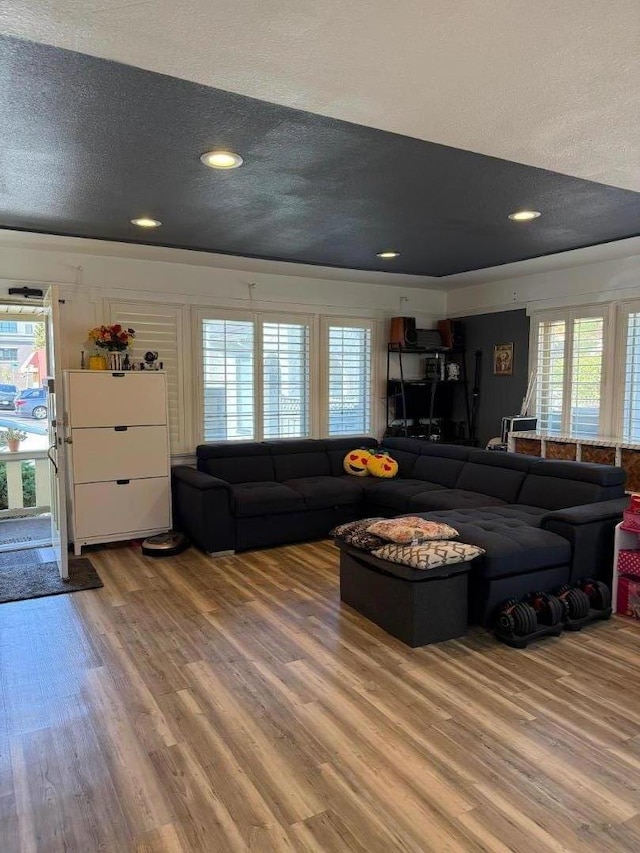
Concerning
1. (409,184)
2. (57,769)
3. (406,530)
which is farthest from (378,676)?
(409,184)

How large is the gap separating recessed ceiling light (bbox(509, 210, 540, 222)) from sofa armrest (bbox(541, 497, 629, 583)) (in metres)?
1.91

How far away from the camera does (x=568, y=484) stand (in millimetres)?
4293

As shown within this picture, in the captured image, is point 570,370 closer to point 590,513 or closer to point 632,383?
point 632,383

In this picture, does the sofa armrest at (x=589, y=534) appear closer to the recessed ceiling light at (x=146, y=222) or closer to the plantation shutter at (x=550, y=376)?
the plantation shutter at (x=550, y=376)

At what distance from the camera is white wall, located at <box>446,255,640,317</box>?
509 centimetres

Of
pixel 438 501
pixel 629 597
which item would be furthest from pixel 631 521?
pixel 438 501

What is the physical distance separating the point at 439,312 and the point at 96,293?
388 centimetres

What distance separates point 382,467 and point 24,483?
3.58m

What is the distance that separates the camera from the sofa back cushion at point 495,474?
Answer: 15.5ft

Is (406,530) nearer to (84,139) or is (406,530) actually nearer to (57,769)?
(57,769)

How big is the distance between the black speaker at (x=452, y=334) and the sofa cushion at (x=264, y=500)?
275cm

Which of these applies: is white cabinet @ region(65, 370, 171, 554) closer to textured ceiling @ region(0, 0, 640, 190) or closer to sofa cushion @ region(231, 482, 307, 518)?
sofa cushion @ region(231, 482, 307, 518)

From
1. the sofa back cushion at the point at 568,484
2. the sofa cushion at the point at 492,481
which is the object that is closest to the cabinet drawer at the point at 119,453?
the sofa cushion at the point at 492,481

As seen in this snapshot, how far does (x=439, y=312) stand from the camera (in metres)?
6.99
